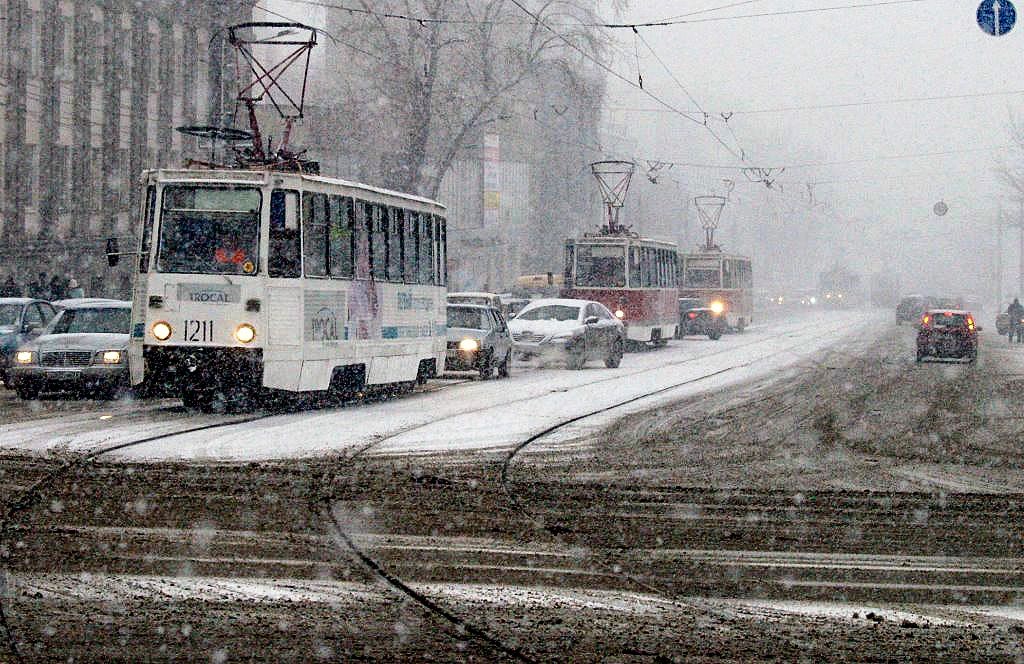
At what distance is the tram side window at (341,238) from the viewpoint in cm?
2000

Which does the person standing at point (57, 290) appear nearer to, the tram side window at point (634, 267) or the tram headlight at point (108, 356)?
the tram side window at point (634, 267)

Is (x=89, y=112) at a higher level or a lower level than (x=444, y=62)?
lower

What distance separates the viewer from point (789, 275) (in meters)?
179

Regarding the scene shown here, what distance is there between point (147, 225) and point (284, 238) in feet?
6.05

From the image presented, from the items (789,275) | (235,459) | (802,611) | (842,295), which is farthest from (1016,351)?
(789,275)

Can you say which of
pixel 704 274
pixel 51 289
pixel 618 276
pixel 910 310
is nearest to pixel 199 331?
pixel 51 289

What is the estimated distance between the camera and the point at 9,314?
83.6 feet

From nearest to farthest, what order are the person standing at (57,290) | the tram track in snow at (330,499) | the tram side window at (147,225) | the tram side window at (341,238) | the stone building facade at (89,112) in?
the tram track in snow at (330,499)
the tram side window at (147,225)
the tram side window at (341,238)
the person standing at (57,290)
the stone building facade at (89,112)

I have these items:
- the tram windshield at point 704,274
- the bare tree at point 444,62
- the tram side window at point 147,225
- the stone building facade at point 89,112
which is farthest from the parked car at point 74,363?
the tram windshield at point 704,274

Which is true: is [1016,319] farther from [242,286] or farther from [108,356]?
[242,286]

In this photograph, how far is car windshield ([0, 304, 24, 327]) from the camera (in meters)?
25.3

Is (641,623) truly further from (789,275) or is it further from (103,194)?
(789,275)

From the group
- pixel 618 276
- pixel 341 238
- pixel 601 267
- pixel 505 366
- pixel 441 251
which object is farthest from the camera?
pixel 601 267

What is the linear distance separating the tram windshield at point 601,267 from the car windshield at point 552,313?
28.8ft
